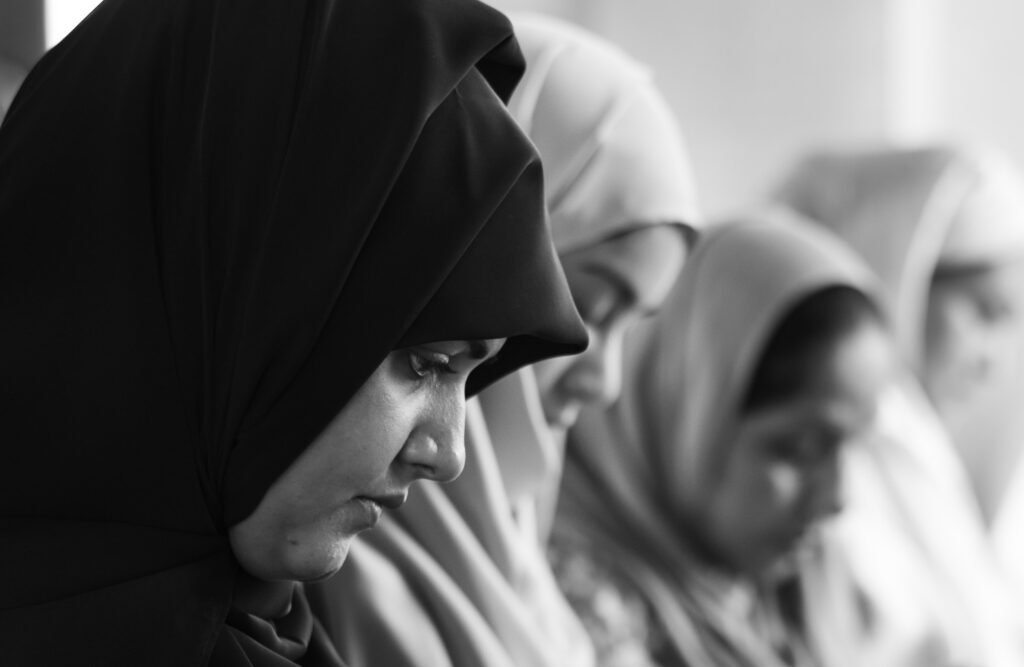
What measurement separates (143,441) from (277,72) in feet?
0.77

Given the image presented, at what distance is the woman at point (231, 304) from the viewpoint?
981mm

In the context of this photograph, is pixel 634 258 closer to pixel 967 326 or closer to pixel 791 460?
pixel 791 460

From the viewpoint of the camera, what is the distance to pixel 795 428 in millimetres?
2111

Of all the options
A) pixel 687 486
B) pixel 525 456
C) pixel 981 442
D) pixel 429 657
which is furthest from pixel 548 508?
pixel 981 442

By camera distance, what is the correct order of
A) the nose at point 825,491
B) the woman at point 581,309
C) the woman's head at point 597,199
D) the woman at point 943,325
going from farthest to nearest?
the woman at point 943,325 → the nose at point 825,491 → the woman's head at point 597,199 → the woman at point 581,309

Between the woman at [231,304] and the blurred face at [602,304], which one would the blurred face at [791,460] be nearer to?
the blurred face at [602,304]

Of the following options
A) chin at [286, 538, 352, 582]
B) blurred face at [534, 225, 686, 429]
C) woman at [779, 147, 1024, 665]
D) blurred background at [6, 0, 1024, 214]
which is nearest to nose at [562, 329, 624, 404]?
blurred face at [534, 225, 686, 429]

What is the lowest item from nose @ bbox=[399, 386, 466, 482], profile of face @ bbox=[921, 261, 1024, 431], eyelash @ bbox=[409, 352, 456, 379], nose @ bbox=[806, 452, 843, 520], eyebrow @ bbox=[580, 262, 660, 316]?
profile of face @ bbox=[921, 261, 1024, 431]

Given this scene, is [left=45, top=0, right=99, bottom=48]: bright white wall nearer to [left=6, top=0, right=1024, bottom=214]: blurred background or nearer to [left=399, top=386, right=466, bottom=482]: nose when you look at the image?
[left=399, top=386, right=466, bottom=482]: nose

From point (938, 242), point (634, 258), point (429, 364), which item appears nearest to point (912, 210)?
point (938, 242)

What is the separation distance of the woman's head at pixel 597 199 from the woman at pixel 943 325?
1166mm

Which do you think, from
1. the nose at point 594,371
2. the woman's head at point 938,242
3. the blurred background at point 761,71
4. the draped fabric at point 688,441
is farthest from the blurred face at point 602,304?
the blurred background at point 761,71

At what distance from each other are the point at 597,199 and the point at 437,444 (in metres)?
0.64

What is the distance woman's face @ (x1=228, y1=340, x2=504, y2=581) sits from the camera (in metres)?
1.00
